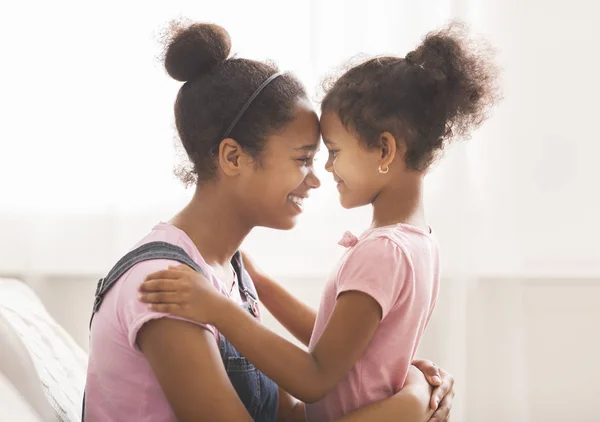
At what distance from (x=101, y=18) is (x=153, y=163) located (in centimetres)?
45

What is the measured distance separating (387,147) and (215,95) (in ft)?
1.00

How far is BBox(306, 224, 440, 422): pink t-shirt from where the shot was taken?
126cm

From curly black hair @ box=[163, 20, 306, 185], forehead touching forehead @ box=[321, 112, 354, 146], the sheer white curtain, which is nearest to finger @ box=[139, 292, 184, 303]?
curly black hair @ box=[163, 20, 306, 185]

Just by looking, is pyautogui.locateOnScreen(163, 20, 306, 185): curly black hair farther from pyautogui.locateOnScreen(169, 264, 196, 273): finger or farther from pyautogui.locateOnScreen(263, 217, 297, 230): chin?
pyautogui.locateOnScreen(169, 264, 196, 273): finger

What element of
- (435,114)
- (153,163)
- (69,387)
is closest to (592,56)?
(435,114)

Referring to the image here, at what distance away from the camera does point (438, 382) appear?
1414 millimetres

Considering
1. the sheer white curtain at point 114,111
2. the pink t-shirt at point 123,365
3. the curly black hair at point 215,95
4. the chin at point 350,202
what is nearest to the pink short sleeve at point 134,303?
the pink t-shirt at point 123,365

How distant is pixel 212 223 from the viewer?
139 centimetres

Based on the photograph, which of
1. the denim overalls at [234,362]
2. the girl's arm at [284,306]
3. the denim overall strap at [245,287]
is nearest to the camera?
the denim overalls at [234,362]

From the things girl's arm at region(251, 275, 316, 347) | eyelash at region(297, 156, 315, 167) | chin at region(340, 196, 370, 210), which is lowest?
girl's arm at region(251, 275, 316, 347)

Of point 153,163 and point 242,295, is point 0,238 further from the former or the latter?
point 242,295

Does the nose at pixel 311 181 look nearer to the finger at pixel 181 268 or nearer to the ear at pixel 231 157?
the ear at pixel 231 157

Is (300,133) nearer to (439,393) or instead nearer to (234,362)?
→ (234,362)

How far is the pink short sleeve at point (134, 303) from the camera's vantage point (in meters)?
1.17
